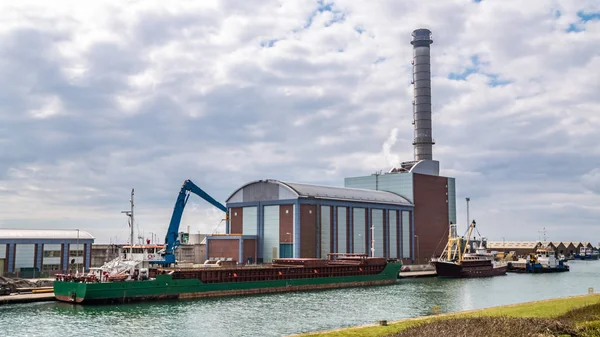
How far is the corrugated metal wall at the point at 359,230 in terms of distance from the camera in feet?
346

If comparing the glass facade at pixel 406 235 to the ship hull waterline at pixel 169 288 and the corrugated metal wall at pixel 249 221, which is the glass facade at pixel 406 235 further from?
the ship hull waterline at pixel 169 288

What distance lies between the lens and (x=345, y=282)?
80.1 metres

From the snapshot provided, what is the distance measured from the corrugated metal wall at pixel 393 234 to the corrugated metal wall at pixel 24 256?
Result: 64.8m

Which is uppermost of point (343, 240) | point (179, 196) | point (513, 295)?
point (179, 196)

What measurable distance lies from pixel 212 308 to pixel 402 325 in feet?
87.8

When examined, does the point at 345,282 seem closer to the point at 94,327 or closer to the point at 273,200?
the point at 273,200

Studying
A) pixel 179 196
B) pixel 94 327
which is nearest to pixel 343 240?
pixel 179 196

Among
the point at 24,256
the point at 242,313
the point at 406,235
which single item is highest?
the point at 406,235

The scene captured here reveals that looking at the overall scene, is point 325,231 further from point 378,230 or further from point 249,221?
point 378,230

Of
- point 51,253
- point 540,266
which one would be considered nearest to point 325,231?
point 51,253

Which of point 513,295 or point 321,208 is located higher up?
point 321,208

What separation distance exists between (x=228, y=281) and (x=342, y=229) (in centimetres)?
4054

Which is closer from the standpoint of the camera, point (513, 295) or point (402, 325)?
point (402, 325)

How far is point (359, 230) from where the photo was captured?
4176 inches
